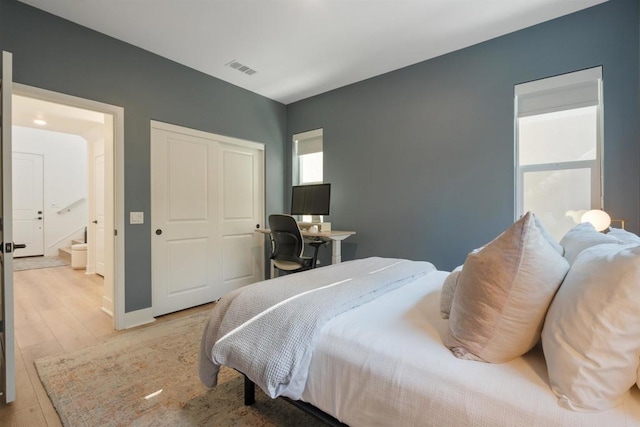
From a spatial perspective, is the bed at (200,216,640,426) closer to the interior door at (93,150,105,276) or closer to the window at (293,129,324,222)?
the window at (293,129,324,222)

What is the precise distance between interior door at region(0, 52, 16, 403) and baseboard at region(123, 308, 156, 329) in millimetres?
1196

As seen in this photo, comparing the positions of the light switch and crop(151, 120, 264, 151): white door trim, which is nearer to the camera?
the light switch

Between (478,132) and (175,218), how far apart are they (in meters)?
3.25

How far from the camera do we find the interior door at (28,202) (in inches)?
252

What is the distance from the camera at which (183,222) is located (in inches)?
133

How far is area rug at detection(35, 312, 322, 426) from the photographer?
5.27 ft

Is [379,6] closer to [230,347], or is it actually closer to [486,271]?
[486,271]

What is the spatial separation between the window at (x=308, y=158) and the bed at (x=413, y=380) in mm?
2993

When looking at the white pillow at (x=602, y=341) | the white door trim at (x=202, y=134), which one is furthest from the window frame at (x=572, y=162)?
the white door trim at (x=202, y=134)

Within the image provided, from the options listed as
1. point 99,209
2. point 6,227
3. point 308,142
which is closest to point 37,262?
point 99,209

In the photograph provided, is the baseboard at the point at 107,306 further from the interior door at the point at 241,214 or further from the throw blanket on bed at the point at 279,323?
the throw blanket on bed at the point at 279,323

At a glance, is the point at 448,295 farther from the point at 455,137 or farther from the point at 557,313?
the point at 455,137

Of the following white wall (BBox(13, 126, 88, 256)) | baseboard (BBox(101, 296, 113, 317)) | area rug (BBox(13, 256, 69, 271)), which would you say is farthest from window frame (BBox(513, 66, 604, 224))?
white wall (BBox(13, 126, 88, 256))

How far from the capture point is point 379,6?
2.36 m
